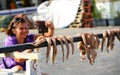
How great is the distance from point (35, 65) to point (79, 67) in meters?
5.10

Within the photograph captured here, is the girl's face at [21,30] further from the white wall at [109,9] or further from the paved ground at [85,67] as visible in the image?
the white wall at [109,9]

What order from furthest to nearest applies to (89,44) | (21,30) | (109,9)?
1. (109,9)
2. (21,30)
3. (89,44)

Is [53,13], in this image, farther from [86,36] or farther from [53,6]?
[86,36]

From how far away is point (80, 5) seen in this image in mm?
19422

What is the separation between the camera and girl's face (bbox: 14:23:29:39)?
12.1 ft

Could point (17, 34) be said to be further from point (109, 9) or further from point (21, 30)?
point (109, 9)

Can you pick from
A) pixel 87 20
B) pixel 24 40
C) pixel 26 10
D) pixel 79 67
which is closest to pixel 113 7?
pixel 87 20

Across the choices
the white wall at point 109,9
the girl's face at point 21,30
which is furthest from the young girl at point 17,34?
the white wall at point 109,9

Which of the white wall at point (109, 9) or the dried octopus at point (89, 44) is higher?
the dried octopus at point (89, 44)

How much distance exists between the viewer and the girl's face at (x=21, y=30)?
369 cm

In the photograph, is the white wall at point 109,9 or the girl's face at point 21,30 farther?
the white wall at point 109,9

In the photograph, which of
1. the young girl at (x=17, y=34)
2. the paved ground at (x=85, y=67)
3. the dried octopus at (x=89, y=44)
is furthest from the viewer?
the paved ground at (x=85, y=67)

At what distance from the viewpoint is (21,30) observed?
3.74 metres

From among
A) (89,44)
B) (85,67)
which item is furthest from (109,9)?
(89,44)
